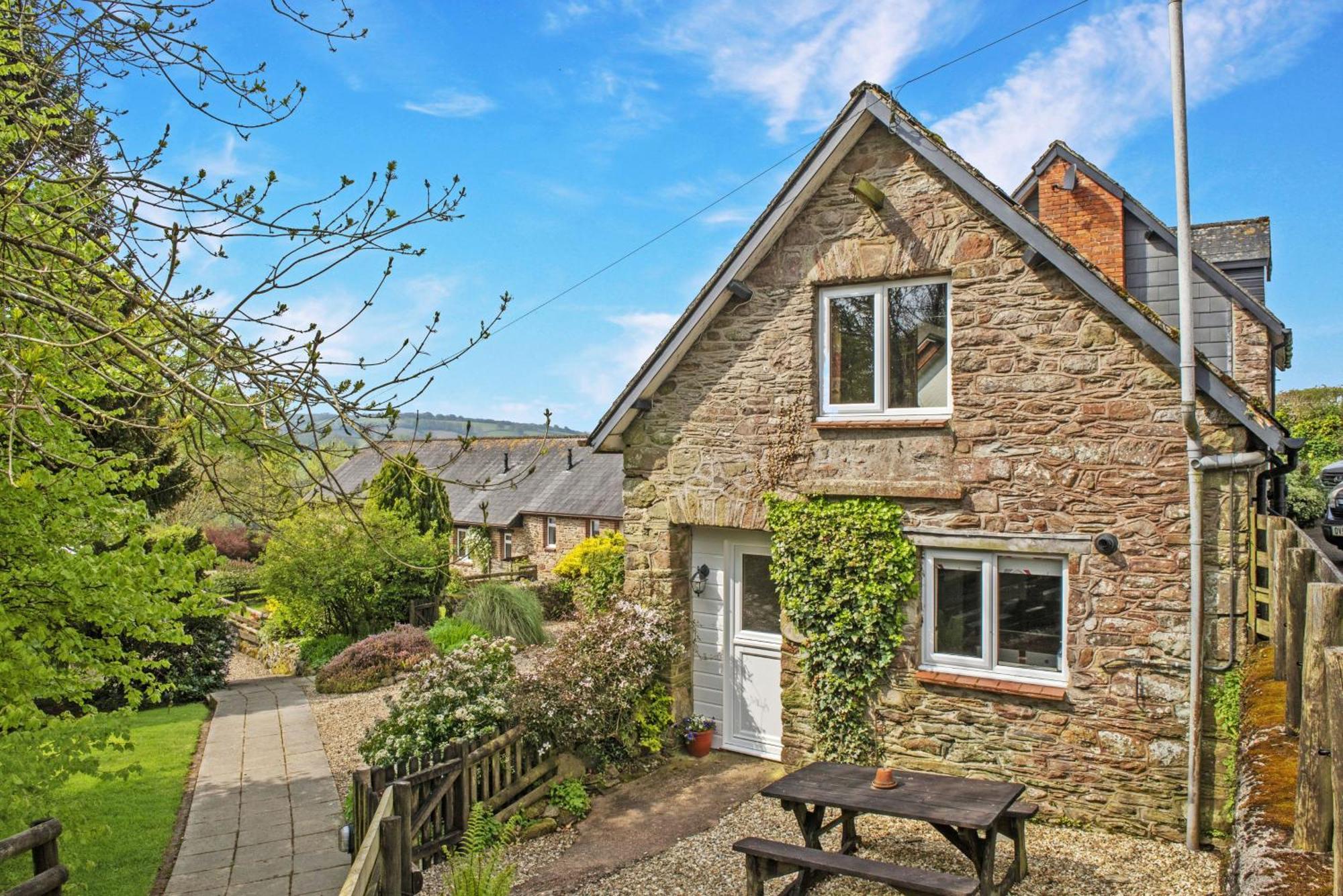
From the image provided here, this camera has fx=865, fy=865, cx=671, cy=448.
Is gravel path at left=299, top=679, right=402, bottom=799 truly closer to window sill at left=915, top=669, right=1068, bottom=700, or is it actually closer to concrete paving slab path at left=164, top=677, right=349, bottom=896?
concrete paving slab path at left=164, top=677, right=349, bottom=896

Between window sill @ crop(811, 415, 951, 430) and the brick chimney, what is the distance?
15.7ft

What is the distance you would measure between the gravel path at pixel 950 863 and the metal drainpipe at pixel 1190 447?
20.7 inches

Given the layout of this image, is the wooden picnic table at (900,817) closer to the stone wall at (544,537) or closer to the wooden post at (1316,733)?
the wooden post at (1316,733)

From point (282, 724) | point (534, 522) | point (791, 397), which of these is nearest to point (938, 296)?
point (791, 397)

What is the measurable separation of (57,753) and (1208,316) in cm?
1333

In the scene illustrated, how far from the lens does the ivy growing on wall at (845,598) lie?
9.15 meters

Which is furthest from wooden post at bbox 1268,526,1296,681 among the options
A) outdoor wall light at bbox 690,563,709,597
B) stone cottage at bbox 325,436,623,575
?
stone cottage at bbox 325,436,623,575

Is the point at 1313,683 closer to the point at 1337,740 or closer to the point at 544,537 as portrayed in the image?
the point at 1337,740

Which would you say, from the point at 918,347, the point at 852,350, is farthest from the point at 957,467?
the point at 852,350

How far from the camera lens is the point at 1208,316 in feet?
37.4

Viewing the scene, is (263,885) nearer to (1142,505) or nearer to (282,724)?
(282,724)

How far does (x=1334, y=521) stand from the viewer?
1579 centimetres

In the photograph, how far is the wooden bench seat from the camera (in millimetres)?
5812

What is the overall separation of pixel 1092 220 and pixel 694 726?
8.80 metres
